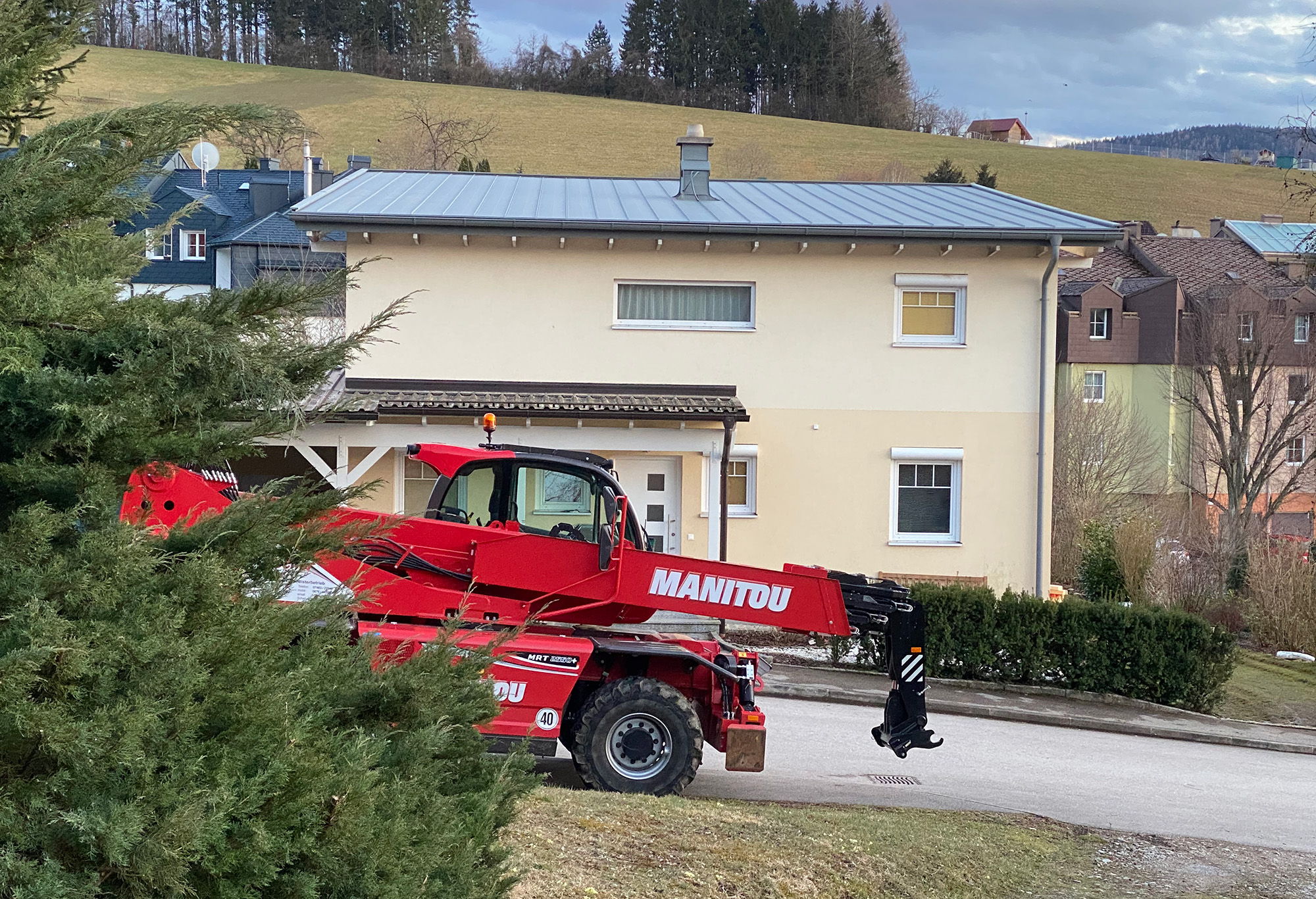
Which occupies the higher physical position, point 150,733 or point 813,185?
point 813,185

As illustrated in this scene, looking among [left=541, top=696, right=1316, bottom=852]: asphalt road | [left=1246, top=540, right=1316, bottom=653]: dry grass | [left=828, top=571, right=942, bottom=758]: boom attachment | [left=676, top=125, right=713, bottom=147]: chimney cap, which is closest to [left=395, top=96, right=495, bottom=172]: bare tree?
[left=676, top=125, right=713, bottom=147]: chimney cap

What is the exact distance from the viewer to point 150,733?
321cm

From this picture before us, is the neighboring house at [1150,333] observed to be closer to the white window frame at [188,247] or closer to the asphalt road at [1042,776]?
the white window frame at [188,247]

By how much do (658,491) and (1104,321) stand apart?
136 feet

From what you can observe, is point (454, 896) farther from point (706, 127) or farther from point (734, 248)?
point (706, 127)

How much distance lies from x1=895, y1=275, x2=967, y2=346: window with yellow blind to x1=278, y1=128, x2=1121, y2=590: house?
0.03 metres

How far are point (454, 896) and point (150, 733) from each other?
1.40 meters

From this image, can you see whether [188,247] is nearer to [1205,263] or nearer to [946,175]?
[946,175]

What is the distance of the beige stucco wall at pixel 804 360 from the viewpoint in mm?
19797

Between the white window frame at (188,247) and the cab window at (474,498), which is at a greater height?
the white window frame at (188,247)

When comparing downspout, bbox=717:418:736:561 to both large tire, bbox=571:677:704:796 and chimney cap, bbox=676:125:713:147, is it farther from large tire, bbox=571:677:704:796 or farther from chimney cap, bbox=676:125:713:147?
large tire, bbox=571:677:704:796

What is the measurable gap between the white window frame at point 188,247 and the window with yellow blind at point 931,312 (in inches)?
1444

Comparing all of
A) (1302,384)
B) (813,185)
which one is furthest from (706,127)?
(813,185)

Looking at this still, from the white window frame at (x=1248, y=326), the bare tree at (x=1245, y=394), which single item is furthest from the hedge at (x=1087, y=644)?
the white window frame at (x=1248, y=326)
